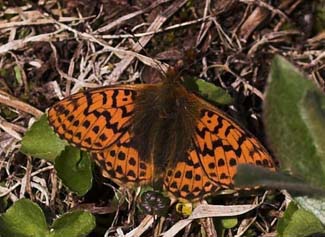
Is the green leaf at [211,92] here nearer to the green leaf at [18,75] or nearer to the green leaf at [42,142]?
the green leaf at [42,142]

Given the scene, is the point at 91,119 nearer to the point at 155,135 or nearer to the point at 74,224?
the point at 155,135

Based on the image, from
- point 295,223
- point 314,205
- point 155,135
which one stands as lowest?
point 295,223

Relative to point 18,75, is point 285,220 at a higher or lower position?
lower

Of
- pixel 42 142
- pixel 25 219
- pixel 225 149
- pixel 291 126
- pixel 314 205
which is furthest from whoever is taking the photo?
pixel 42 142

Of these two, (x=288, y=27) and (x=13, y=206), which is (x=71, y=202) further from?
(x=288, y=27)

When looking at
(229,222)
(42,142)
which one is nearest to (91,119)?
(42,142)
